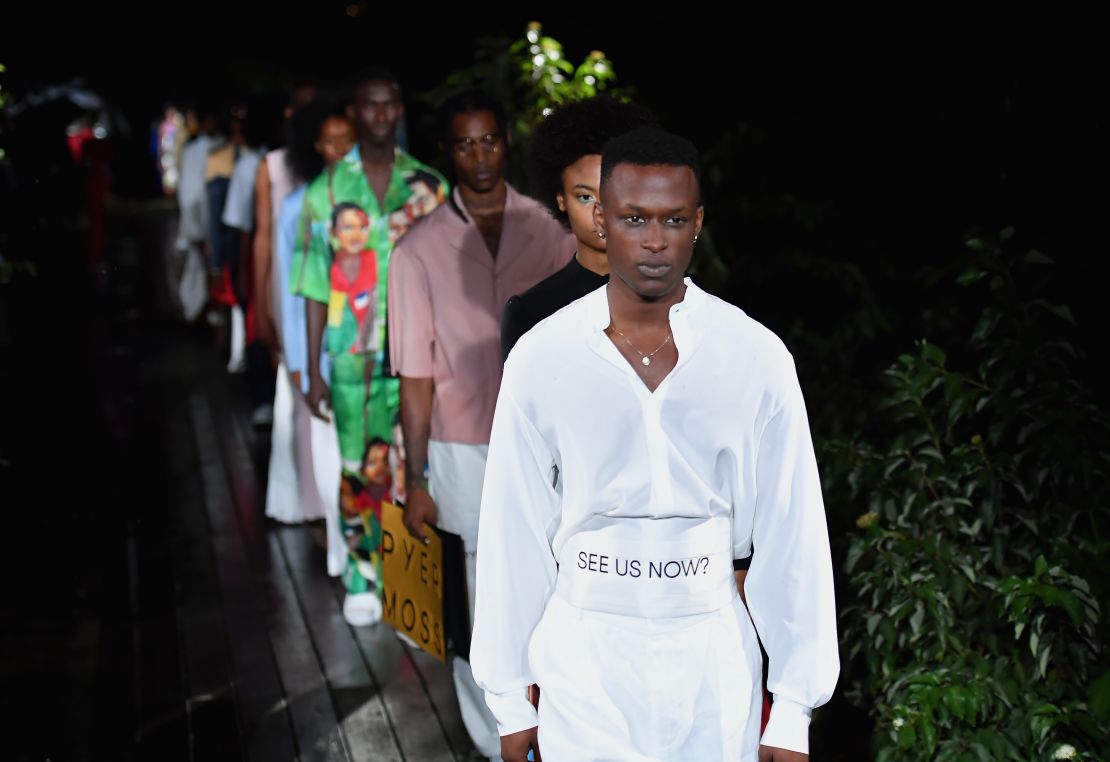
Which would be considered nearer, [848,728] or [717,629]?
[717,629]

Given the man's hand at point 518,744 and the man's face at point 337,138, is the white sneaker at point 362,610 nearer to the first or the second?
the man's face at point 337,138

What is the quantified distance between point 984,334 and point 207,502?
3.85 metres

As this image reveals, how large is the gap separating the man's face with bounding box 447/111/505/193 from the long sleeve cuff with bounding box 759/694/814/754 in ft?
6.02

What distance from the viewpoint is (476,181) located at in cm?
378

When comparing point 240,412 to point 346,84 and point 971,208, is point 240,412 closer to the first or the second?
point 346,84

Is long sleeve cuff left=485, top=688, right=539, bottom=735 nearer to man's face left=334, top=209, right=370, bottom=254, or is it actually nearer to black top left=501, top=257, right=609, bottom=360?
black top left=501, top=257, right=609, bottom=360

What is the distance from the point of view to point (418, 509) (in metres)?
3.60

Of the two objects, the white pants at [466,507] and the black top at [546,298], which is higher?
the black top at [546,298]

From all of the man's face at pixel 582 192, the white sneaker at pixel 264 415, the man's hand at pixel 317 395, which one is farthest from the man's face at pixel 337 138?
the white sneaker at pixel 264 415

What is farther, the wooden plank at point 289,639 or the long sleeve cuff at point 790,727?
the wooden plank at point 289,639

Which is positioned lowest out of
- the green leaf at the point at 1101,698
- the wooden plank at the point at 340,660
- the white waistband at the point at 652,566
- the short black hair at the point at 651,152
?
the wooden plank at the point at 340,660

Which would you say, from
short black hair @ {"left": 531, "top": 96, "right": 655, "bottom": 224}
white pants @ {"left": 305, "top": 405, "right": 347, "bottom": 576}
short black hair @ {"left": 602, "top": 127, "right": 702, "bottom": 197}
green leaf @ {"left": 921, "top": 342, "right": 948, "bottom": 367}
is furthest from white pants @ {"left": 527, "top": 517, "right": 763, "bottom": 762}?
white pants @ {"left": 305, "top": 405, "right": 347, "bottom": 576}

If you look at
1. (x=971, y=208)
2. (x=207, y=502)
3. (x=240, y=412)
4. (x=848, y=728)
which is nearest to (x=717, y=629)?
(x=848, y=728)

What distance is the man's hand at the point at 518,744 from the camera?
7.79 feet
